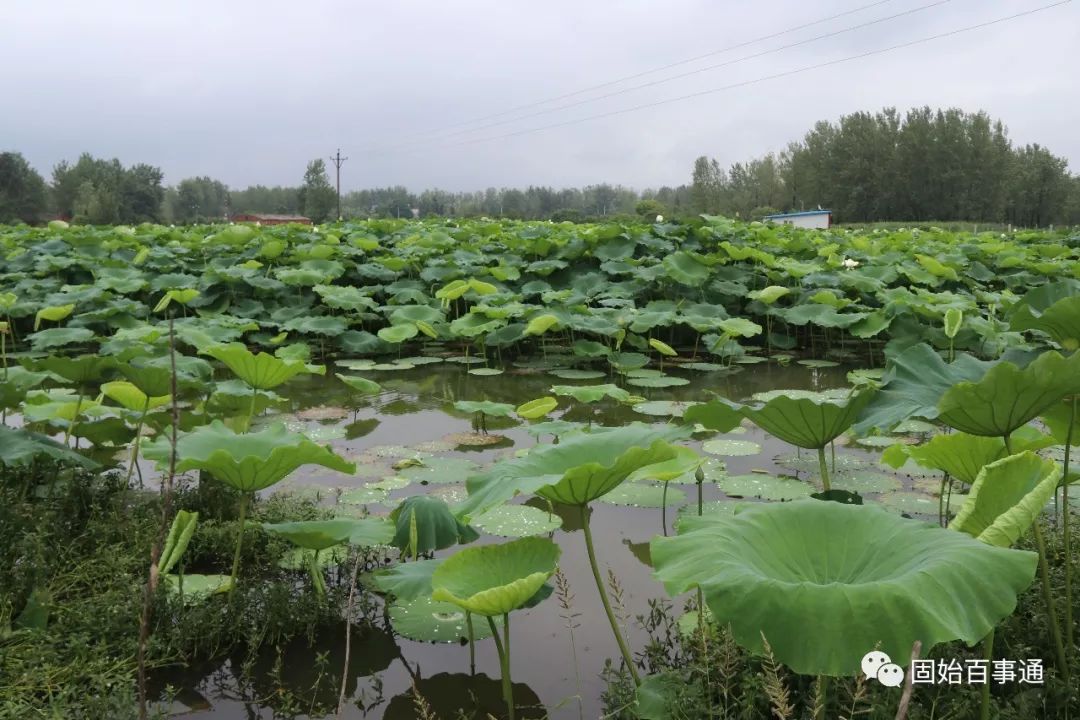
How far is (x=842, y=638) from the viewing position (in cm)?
100

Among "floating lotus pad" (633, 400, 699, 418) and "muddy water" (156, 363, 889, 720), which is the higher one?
"floating lotus pad" (633, 400, 699, 418)

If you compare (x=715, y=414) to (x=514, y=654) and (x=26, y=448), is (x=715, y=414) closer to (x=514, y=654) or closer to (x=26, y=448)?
(x=514, y=654)

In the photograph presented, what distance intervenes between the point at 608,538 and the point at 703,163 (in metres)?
55.1

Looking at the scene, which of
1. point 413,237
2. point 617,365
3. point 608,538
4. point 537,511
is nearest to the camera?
point 608,538

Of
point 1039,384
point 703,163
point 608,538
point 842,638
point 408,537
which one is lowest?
point 608,538

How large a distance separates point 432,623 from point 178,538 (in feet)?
2.13

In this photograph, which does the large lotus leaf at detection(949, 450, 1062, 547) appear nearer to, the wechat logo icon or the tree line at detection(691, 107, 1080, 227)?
the wechat logo icon

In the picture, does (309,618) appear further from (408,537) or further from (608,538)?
(608,538)

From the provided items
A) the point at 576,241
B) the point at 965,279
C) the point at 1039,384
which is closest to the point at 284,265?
the point at 576,241

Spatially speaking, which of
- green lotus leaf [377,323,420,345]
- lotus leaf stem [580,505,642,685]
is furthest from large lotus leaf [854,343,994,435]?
green lotus leaf [377,323,420,345]

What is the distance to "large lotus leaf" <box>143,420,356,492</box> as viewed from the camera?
1.79m

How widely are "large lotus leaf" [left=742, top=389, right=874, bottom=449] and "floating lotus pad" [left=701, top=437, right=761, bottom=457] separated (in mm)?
1512

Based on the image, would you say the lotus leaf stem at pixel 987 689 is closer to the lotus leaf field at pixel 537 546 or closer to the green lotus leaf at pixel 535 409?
the lotus leaf field at pixel 537 546

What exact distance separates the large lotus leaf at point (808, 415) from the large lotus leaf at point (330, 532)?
902 mm
